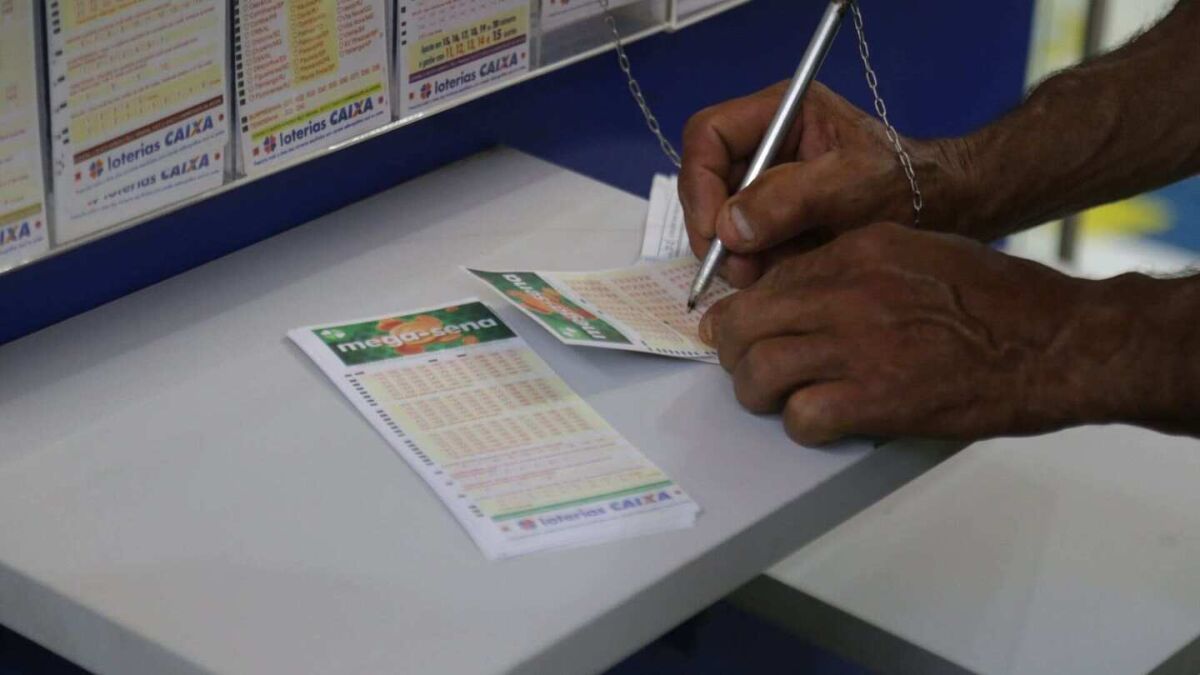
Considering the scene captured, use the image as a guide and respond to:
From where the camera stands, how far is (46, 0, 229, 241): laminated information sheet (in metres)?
1.03

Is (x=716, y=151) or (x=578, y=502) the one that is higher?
(x=716, y=151)

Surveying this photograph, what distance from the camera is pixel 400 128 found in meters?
1.37

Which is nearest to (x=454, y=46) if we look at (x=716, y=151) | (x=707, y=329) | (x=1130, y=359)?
(x=716, y=151)

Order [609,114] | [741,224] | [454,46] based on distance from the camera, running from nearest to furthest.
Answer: [741,224] → [454,46] → [609,114]

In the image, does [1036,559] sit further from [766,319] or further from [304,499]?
[304,499]

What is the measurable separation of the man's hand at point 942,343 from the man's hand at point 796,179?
0.25 feet

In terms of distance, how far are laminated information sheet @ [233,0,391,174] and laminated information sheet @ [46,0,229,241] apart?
0.08 ft

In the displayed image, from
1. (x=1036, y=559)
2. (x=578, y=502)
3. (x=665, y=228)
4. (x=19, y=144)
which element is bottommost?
(x=1036, y=559)

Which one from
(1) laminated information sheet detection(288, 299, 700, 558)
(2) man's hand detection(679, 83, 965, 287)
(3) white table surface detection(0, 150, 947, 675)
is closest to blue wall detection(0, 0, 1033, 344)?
(3) white table surface detection(0, 150, 947, 675)

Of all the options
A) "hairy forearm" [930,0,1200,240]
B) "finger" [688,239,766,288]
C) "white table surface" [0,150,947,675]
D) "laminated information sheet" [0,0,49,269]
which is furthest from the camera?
"hairy forearm" [930,0,1200,240]

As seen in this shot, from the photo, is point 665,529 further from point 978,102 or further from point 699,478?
point 978,102

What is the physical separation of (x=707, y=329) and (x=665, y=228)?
0.68 ft

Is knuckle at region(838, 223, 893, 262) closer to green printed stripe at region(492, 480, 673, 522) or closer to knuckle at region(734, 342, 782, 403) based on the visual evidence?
knuckle at region(734, 342, 782, 403)

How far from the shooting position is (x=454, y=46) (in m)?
1.30
